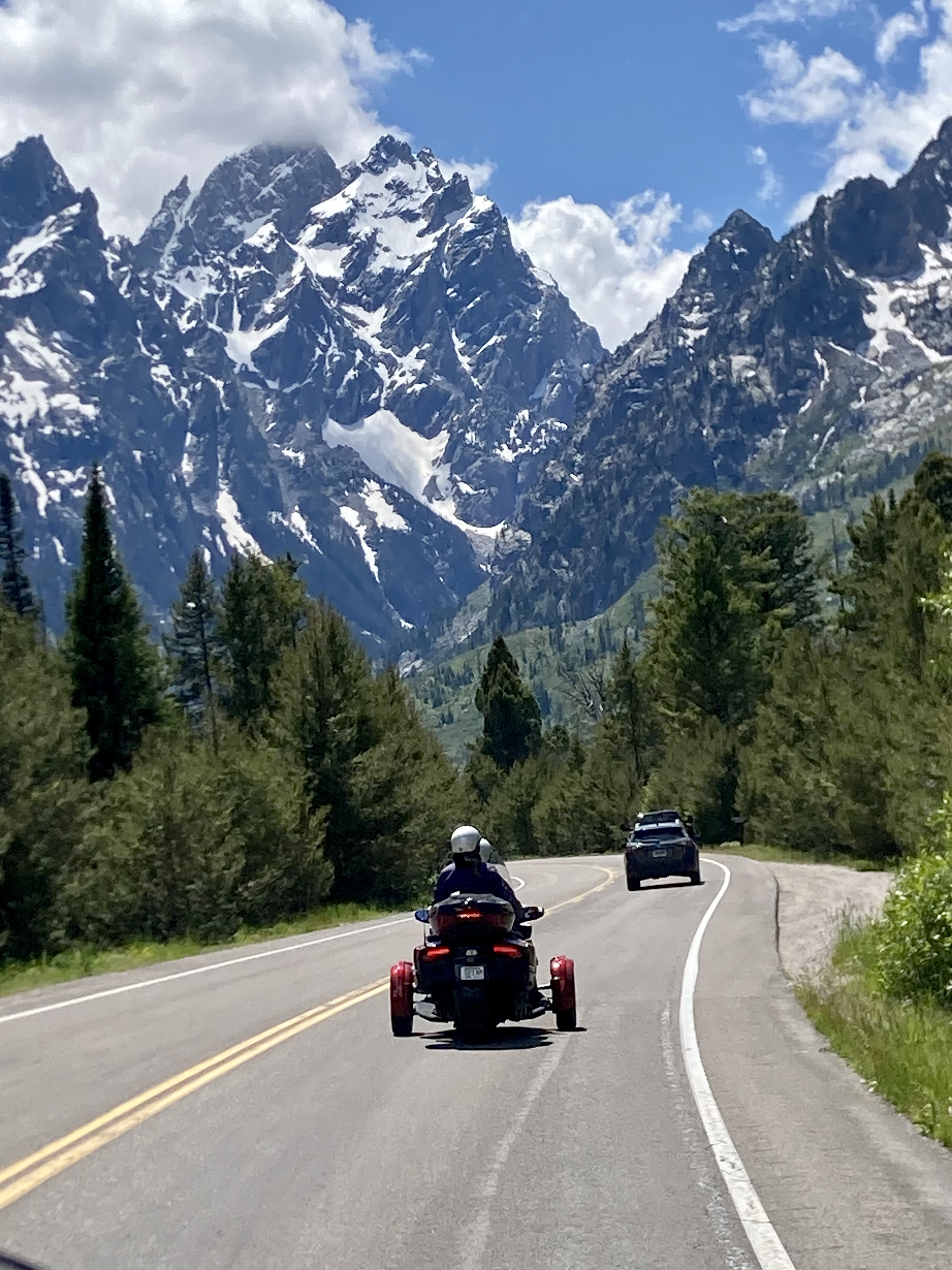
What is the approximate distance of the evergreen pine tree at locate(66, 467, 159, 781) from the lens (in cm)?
4922

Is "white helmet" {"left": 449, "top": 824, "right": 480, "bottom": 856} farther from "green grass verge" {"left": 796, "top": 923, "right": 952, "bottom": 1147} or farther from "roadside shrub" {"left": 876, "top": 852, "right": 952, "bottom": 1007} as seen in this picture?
"roadside shrub" {"left": 876, "top": 852, "right": 952, "bottom": 1007}

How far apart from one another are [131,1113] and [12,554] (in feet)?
202

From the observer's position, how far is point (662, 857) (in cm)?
3853

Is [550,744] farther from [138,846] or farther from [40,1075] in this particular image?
[40,1075]

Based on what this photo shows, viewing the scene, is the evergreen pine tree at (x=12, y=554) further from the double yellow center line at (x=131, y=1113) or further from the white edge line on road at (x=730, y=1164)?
the white edge line on road at (x=730, y=1164)

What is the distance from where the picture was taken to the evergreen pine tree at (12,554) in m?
66.6

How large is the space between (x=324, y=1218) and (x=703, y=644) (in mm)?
62681

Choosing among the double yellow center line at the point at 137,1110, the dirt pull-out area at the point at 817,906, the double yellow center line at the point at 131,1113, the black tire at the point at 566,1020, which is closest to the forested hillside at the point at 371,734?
the dirt pull-out area at the point at 817,906

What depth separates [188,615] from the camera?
69.3 m

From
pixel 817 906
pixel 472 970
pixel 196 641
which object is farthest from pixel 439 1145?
pixel 196 641

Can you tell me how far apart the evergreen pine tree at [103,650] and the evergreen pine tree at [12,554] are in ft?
55.3

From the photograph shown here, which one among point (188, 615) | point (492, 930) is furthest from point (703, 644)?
point (492, 930)

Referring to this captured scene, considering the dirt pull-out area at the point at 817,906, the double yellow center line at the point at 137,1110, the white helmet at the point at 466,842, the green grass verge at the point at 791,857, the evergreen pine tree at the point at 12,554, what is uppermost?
the evergreen pine tree at the point at 12,554

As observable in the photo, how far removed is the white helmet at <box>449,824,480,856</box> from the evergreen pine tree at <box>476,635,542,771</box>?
93.0 metres
